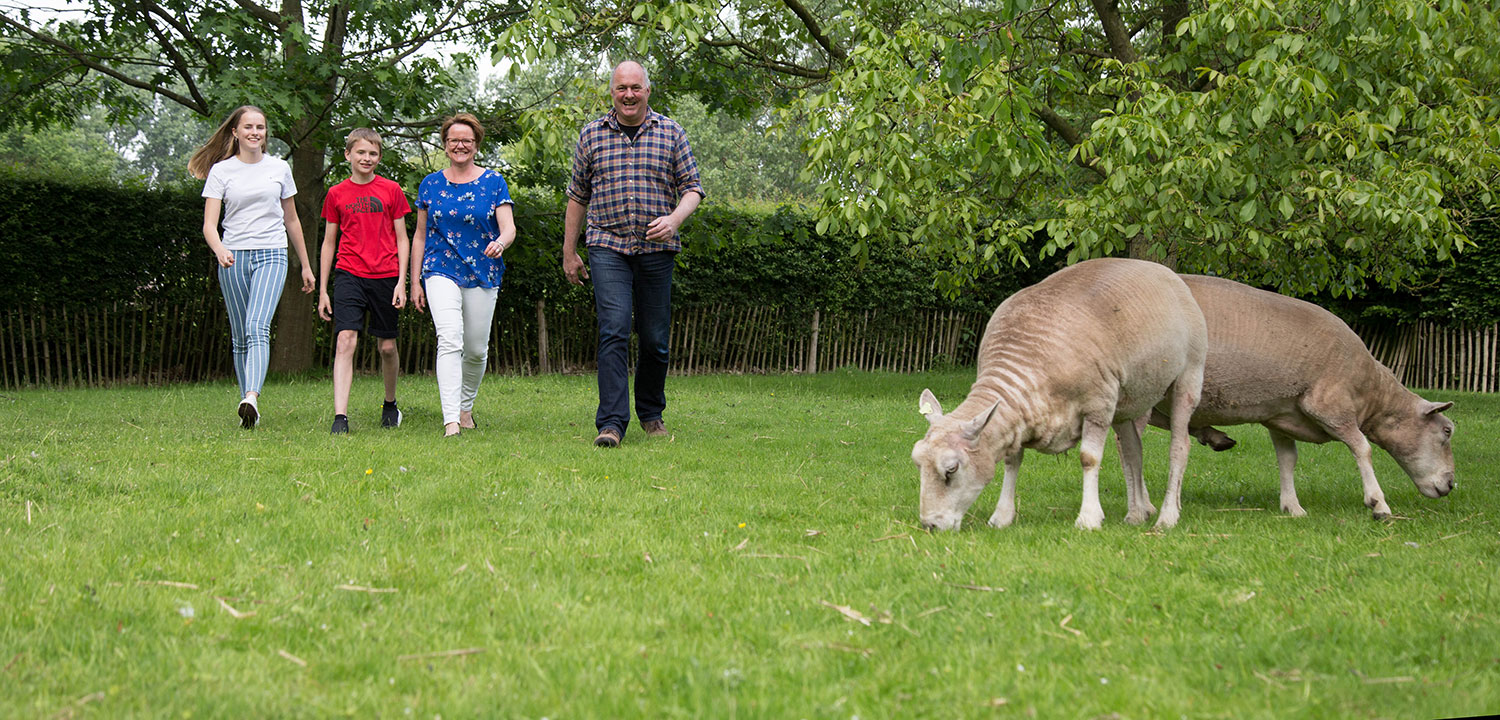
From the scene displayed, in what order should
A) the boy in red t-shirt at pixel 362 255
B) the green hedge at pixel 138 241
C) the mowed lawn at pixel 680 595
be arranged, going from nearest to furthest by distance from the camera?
the mowed lawn at pixel 680 595, the boy in red t-shirt at pixel 362 255, the green hedge at pixel 138 241

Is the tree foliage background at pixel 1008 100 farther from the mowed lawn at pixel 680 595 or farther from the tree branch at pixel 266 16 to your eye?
the mowed lawn at pixel 680 595

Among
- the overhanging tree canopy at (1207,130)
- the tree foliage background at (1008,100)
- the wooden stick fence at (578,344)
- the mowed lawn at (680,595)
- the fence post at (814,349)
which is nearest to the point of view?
the mowed lawn at (680,595)

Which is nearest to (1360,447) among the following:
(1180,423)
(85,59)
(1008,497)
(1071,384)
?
(1180,423)

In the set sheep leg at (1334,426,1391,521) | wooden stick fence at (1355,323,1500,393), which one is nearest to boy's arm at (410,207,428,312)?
sheep leg at (1334,426,1391,521)

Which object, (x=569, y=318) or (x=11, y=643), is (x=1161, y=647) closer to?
(x=11, y=643)

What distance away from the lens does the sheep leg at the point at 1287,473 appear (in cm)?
611

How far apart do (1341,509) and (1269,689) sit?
155 inches

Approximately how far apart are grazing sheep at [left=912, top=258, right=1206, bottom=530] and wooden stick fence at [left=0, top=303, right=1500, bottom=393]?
1304cm

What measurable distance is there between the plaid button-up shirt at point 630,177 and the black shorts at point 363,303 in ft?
5.92

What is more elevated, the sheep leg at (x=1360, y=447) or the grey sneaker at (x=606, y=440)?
the sheep leg at (x=1360, y=447)

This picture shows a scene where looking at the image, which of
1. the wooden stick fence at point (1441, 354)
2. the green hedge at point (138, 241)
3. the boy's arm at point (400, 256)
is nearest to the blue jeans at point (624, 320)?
the boy's arm at point (400, 256)

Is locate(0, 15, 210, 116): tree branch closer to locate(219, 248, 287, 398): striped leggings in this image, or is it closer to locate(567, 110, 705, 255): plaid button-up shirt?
locate(219, 248, 287, 398): striped leggings

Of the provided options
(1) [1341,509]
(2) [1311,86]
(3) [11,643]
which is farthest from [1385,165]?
(3) [11,643]

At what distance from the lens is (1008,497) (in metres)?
5.43
